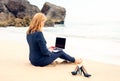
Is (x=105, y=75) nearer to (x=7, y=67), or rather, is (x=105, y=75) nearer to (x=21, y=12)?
(x=7, y=67)

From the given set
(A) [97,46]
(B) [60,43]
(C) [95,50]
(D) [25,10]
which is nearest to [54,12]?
(D) [25,10]

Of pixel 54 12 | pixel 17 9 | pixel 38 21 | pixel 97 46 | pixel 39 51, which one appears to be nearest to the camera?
pixel 38 21

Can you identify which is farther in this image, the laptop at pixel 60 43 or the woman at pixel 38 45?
the laptop at pixel 60 43

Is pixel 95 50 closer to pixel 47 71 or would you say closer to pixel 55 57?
pixel 55 57

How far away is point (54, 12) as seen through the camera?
4744 cm

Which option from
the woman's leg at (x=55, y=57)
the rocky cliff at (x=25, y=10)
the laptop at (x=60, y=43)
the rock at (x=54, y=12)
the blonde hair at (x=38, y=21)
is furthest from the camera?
the rock at (x=54, y=12)

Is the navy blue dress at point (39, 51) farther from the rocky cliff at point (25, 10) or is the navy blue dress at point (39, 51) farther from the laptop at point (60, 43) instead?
the rocky cliff at point (25, 10)

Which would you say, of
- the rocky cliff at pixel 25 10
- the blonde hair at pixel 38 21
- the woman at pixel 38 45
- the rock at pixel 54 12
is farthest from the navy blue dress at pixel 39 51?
the rock at pixel 54 12

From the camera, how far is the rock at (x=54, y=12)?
46875mm

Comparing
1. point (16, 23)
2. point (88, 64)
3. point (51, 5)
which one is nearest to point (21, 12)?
point (51, 5)

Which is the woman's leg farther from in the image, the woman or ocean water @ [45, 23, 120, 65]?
ocean water @ [45, 23, 120, 65]

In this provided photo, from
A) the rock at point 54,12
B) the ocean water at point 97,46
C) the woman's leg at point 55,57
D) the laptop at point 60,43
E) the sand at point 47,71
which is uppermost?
the laptop at point 60,43

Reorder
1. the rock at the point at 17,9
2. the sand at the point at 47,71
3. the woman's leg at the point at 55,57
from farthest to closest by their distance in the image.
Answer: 1. the rock at the point at 17,9
2. the woman's leg at the point at 55,57
3. the sand at the point at 47,71

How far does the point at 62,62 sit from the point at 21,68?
1083mm
